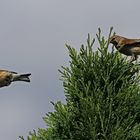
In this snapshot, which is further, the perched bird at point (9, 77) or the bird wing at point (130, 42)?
the bird wing at point (130, 42)

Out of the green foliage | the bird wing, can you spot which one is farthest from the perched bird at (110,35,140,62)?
the green foliage

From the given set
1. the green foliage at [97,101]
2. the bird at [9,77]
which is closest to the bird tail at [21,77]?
the bird at [9,77]

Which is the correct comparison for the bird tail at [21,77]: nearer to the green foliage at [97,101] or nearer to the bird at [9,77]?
the bird at [9,77]

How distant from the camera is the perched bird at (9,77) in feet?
38.7

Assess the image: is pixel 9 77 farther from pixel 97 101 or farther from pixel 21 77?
pixel 97 101

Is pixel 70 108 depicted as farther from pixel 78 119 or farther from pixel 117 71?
pixel 117 71

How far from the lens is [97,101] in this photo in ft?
32.9

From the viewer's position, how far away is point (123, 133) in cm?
964

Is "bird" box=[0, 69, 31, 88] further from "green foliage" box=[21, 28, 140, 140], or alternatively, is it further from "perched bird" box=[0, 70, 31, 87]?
"green foliage" box=[21, 28, 140, 140]

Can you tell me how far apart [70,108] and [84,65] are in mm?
907

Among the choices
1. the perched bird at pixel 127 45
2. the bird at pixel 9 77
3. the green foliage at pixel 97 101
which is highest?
the perched bird at pixel 127 45

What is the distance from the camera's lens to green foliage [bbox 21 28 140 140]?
9852 mm

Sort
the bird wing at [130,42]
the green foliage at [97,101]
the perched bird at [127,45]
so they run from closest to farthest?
the green foliage at [97,101] < the perched bird at [127,45] < the bird wing at [130,42]

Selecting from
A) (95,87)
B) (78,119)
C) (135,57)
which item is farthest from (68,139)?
(135,57)
